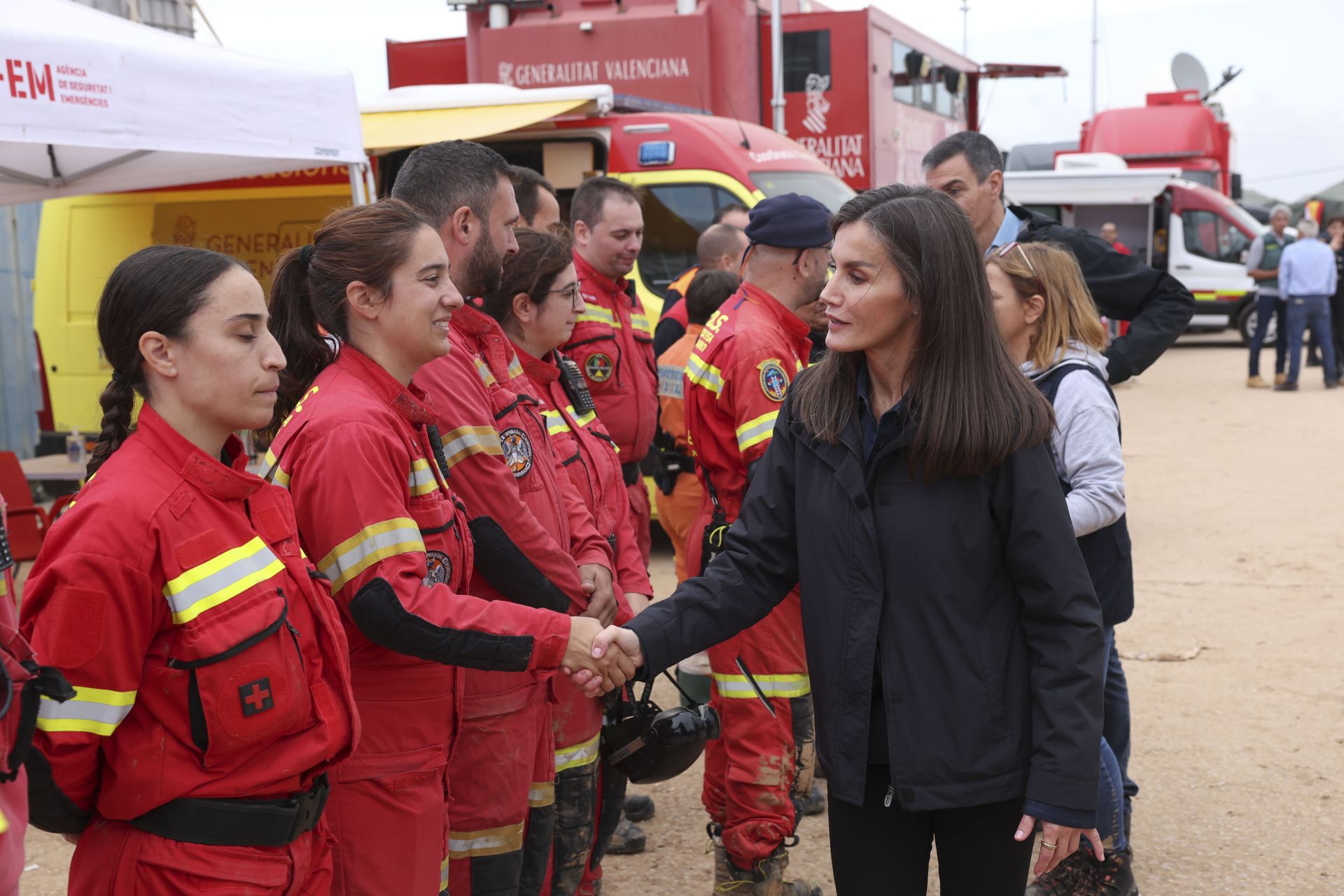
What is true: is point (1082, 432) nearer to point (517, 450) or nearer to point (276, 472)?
point (517, 450)

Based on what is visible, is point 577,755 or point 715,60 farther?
point 715,60

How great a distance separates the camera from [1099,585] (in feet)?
12.2

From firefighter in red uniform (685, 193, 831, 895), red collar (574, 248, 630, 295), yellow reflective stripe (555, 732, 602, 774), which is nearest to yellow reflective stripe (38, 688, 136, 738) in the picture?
yellow reflective stripe (555, 732, 602, 774)

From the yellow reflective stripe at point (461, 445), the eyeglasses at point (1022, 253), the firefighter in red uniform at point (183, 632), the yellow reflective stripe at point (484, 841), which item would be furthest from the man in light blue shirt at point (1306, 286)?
the firefighter in red uniform at point (183, 632)

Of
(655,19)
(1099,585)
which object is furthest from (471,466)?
(655,19)

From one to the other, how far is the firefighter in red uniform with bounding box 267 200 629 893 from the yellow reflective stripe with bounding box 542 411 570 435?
Result: 88 centimetres

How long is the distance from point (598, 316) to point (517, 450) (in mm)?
2216

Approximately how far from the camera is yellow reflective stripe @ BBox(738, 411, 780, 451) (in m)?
3.88

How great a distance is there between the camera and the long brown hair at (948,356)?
2408 mm

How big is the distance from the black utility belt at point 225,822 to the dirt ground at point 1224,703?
4.46 ft

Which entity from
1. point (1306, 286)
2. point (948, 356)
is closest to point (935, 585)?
point (948, 356)

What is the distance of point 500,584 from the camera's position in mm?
3113

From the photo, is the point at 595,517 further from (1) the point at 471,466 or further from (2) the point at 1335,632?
(2) the point at 1335,632

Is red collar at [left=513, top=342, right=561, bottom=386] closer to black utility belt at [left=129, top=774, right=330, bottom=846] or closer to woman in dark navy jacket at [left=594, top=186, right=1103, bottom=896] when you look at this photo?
woman in dark navy jacket at [left=594, top=186, right=1103, bottom=896]
